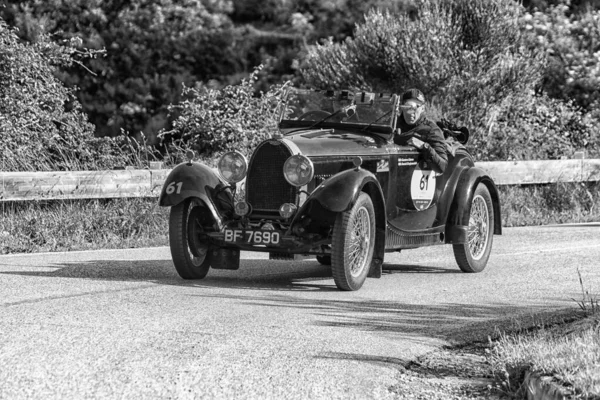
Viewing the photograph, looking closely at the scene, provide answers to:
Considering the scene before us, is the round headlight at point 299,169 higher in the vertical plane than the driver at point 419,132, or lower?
lower

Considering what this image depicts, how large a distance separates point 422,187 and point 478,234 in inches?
40.5

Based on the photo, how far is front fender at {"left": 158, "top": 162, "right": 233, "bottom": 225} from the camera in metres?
9.66

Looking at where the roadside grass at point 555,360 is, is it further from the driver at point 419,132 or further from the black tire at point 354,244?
the driver at point 419,132

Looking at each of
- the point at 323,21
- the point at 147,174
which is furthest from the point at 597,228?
the point at 323,21

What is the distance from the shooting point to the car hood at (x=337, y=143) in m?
9.82

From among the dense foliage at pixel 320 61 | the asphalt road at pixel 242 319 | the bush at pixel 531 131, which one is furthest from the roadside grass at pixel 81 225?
the bush at pixel 531 131

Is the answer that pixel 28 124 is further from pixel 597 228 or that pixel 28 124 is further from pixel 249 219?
pixel 597 228

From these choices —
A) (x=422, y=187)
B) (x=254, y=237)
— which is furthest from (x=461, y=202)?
(x=254, y=237)

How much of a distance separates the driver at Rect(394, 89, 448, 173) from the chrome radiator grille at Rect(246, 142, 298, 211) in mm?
1532

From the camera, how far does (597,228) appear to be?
15.0 meters

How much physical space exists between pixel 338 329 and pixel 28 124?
9094 mm

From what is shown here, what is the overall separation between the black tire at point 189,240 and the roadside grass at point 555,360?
11.4 feet

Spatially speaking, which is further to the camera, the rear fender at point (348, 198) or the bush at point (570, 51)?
the bush at point (570, 51)

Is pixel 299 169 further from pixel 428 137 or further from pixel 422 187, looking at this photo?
pixel 428 137
